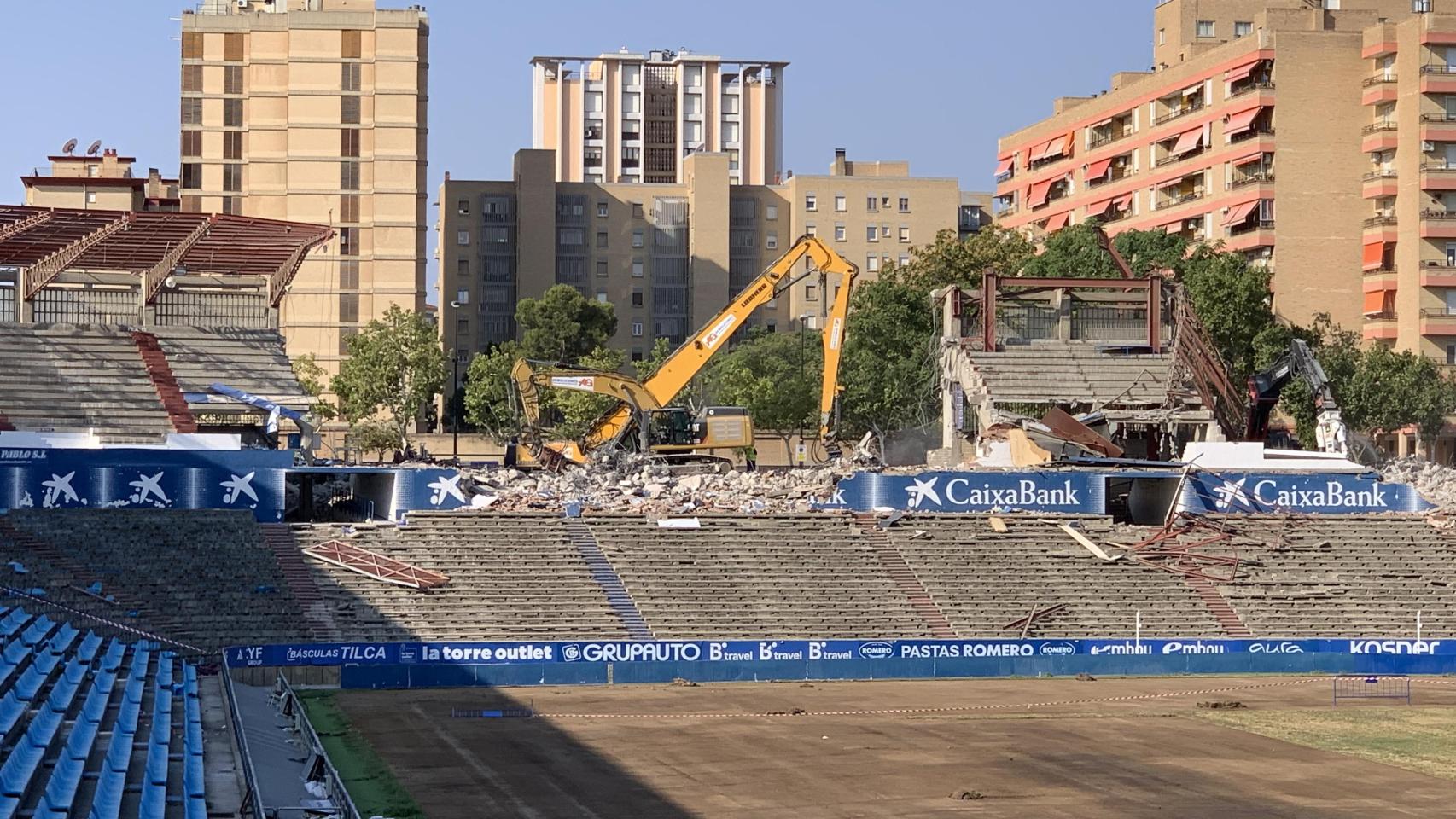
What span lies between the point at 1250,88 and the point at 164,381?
6127 cm

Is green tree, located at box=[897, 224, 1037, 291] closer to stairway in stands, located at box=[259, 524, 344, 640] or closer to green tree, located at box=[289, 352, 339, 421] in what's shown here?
green tree, located at box=[289, 352, 339, 421]

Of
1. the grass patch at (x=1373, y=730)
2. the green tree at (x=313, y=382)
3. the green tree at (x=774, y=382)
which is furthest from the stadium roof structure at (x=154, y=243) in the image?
the grass patch at (x=1373, y=730)

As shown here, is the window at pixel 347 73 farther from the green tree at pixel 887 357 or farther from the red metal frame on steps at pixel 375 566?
the red metal frame on steps at pixel 375 566

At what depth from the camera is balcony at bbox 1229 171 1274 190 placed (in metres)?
104

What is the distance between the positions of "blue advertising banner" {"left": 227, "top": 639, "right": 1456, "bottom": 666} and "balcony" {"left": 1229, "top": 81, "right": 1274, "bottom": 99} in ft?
168

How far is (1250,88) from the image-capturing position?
104250mm

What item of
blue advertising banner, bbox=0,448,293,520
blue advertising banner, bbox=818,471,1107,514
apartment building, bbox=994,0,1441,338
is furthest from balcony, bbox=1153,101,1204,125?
blue advertising banner, bbox=0,448,293,520

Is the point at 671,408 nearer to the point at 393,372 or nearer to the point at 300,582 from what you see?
the point at 300,582

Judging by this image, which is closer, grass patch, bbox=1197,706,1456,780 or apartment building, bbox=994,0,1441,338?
grass patch, bbox=1197,706,1456,780

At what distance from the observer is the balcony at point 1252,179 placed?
Result: 104m

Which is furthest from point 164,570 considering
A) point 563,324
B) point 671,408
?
point 563,324

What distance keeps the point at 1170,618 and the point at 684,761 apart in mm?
24109

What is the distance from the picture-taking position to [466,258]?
155 metres

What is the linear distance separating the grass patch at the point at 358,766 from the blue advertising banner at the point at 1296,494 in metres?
32.4
